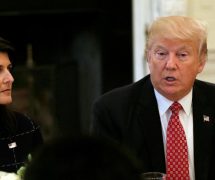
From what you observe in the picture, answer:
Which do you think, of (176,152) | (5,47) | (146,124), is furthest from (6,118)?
(176,152)

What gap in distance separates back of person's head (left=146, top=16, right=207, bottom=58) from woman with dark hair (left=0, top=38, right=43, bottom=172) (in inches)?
22.0

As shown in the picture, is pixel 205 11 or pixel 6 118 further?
pixel 205 11

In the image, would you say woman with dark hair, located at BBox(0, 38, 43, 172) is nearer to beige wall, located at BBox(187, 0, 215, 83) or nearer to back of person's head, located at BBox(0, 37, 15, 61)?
back of person's head, located at BBox(0, 37, 15, 61)

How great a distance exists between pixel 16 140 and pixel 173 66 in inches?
25.1

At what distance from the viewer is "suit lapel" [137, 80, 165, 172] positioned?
1788 millimetres

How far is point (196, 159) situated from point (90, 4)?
287cm

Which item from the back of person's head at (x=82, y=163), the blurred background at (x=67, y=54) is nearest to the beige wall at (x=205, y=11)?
the blurred background at (x=67, y=54)

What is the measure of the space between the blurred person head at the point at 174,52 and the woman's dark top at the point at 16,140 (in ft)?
1.69

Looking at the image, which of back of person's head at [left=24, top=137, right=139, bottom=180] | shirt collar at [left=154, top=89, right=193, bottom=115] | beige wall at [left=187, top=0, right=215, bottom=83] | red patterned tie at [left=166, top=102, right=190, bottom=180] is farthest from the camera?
beige wall at [left=187, top=0, right=215, bottom=83]

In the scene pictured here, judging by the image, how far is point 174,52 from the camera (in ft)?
5.97

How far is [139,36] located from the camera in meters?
4.25

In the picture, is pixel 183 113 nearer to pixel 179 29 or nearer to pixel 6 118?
pixel 179 29

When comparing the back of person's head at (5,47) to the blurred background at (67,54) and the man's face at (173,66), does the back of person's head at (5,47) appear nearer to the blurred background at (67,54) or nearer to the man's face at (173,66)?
the man's face at (173,66)

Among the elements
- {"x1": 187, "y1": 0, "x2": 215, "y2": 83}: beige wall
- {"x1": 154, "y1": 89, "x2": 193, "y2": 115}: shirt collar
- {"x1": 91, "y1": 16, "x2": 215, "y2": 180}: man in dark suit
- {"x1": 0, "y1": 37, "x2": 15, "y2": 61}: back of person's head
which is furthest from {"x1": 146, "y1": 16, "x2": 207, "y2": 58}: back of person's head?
{"x1": 187, "y1": 0, "x2": 215, "y2": 83}: beige wall
